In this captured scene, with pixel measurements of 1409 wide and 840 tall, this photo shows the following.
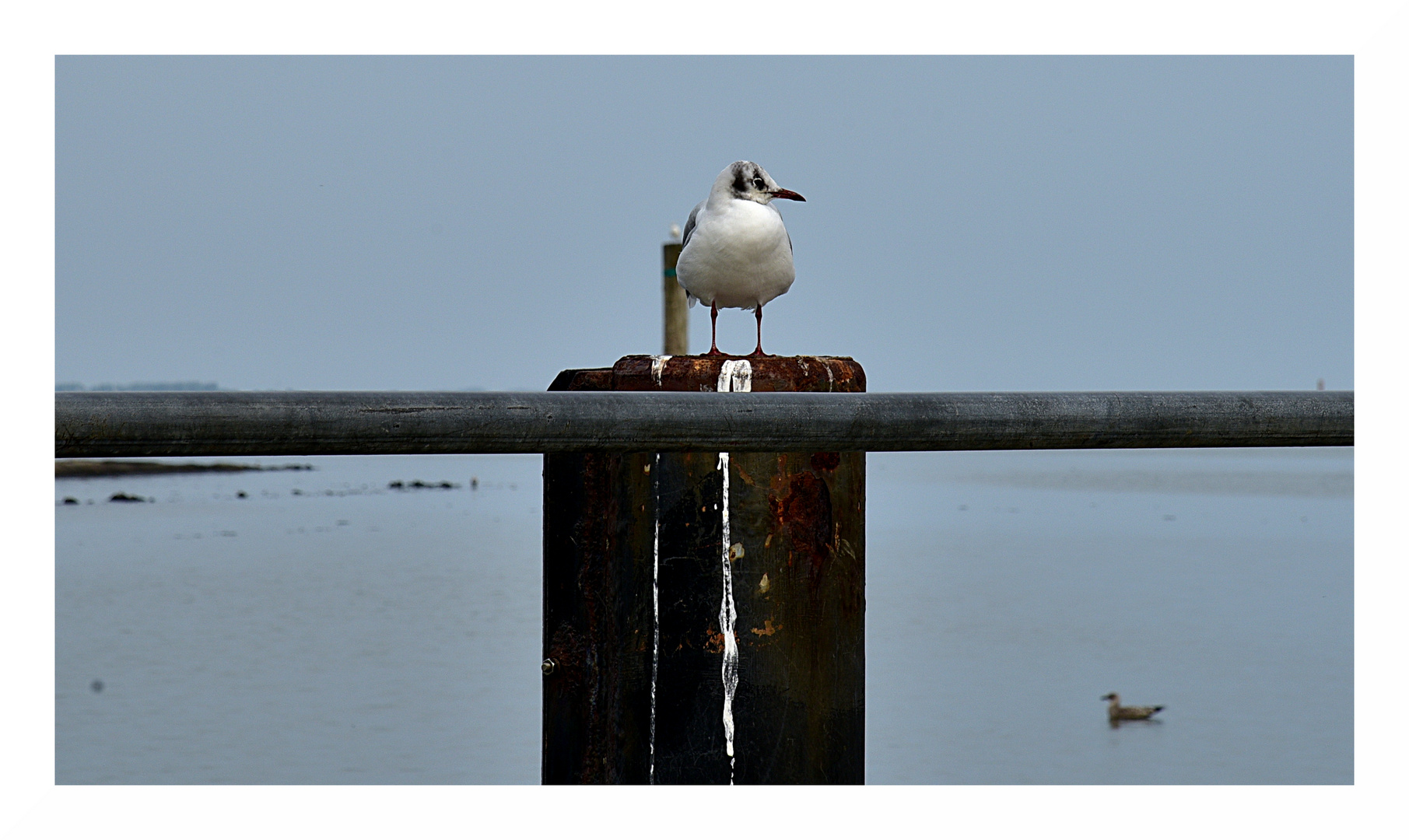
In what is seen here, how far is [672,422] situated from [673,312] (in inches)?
598

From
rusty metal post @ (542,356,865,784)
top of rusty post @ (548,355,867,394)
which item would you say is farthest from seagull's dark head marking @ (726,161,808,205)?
rusty metal post @ (542,356,865,784)

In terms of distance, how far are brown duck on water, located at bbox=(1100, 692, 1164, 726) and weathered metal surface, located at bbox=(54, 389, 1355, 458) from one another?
28.2 ft

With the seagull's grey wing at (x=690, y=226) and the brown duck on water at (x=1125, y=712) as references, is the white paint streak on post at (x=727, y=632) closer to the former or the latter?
the seagull's grey wing at (x=690, y=226)

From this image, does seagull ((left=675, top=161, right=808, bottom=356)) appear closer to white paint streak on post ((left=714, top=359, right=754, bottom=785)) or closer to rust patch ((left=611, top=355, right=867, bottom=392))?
rust patch ((left=611, top=355, right=867, bottom=392))

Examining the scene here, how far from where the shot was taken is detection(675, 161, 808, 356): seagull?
4223 millimetres

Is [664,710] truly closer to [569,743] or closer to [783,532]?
[569,743]

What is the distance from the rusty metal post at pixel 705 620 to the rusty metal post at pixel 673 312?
1435 cm

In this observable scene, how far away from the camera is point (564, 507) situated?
5.72 ft

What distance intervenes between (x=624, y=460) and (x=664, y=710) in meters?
0.30

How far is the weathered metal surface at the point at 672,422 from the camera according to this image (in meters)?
1.35

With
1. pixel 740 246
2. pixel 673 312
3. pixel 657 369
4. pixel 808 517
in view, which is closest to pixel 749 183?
pixel 740 246

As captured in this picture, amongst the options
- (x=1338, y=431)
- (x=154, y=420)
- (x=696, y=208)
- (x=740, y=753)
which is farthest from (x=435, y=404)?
(x=696, y=208)

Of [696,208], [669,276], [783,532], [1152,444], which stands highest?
[669,276]

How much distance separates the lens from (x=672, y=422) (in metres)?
1.44
